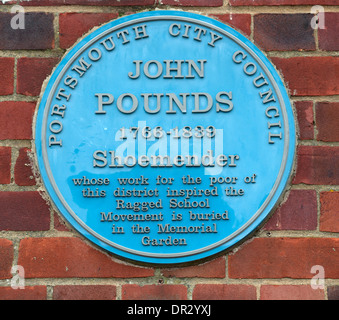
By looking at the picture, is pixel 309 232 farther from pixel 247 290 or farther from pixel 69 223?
pixel 69 223

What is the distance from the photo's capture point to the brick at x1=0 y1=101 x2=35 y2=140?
1672 millimetres

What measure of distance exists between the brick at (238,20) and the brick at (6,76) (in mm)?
644

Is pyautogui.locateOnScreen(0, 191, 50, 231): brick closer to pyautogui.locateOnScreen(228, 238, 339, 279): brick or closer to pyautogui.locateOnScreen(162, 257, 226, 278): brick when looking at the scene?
pyautogui.locateOnScreen(162, 257, 226, 278): brick

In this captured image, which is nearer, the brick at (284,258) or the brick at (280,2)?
the brick at (284,258)

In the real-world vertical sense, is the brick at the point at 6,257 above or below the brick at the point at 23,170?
below

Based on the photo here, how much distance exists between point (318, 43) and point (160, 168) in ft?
2.05

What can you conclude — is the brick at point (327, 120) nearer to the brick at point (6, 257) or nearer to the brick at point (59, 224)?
the brick at point (59, 224)

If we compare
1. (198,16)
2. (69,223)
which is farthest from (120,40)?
(69,223)

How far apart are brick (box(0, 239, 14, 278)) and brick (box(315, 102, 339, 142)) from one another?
3.23 ft

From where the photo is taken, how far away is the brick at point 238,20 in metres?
1.70

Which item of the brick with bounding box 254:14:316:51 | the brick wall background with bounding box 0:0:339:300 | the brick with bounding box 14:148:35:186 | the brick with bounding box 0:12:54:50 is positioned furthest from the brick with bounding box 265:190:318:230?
the brick with bounding box 0:12:54:50

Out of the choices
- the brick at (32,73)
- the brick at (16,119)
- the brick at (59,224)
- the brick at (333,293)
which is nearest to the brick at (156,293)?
the brick at (59,224)

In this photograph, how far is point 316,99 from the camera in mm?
1676

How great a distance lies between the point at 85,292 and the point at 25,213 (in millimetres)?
296
